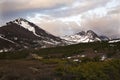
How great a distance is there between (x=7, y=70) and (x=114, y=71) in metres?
22.4

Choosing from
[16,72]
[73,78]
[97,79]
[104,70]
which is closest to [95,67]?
[104,70]

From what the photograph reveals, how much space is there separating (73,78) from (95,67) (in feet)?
44.3

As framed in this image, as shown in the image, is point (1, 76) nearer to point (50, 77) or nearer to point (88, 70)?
point (50, 77)

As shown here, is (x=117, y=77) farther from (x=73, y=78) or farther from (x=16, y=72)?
(x=16, y=72)

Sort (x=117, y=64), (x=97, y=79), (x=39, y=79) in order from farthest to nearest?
(x=117, y=64) → (x=97, y=79) → (x=39, y=79)

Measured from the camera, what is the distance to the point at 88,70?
241 feet

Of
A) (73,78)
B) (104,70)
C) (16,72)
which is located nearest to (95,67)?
(104,70)

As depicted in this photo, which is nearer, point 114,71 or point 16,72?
point 16,72

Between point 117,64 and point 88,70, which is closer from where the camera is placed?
point 88,70

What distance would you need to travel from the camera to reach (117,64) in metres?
86.4

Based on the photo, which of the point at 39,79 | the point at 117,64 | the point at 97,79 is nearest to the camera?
the point at 39,79

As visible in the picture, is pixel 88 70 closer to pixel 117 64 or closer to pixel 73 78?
pixel 73 78

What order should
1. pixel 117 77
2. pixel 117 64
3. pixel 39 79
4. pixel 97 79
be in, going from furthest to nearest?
1. pixel 117 64
2. pixel 117 77
3. pixel 97 79
4. pixel 39 79

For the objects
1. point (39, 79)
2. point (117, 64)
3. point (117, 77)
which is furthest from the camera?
point (117, 64)
